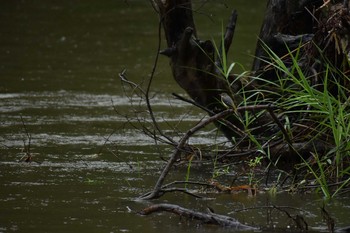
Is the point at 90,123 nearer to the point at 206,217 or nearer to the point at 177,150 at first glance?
the point at 177,150

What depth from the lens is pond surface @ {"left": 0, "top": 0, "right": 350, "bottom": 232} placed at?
4.68m

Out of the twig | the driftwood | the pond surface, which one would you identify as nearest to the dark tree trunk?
the pond surface

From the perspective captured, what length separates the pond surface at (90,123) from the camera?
15.3 feet

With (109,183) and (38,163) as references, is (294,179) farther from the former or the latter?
(38,163)

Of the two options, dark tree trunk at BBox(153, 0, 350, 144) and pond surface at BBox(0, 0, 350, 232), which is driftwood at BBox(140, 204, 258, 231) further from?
dark tree trunk at BBox(153, 0, 350, 144)

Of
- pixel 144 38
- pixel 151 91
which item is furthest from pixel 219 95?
pixel 144 38

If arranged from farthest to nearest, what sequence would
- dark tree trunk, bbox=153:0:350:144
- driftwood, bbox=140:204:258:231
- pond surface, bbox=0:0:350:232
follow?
dark tree trunk, bbox=153:0:350:144 → pond surface, bbox=0:0:350:232 → driftwood, bbox=140:204:258:231

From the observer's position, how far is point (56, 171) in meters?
5.70

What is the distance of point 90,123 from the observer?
24.1ft

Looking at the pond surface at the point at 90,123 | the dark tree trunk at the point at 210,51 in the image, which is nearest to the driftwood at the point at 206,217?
the pond surface at the point at 90,123

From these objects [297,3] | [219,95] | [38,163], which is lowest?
[38,163]

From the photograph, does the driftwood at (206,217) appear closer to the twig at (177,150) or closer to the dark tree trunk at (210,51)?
the twig at (177,150)

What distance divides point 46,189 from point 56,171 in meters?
0.49

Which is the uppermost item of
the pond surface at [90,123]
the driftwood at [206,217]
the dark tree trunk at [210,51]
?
the dark tree trunk at [210,51]
